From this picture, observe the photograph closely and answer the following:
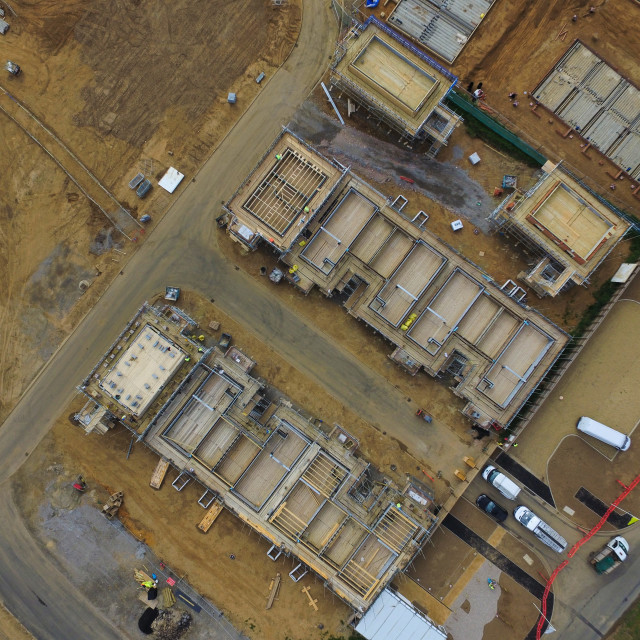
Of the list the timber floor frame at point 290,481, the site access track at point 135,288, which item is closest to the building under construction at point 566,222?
the site access track at point 135,288

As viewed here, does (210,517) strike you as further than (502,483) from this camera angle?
Yes

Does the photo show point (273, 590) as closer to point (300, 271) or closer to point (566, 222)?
point (300, 271)

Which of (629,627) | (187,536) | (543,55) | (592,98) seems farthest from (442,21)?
(629,627)

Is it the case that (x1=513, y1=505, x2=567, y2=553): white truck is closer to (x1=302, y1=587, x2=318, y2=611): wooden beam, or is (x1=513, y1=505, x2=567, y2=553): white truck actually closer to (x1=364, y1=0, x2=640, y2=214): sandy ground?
(x1=302, y1=587, x2=318, y2=611): wooden beam

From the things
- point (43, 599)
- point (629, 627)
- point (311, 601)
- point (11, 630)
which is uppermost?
point (629, 627)

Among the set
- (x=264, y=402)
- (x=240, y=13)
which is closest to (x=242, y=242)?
(x=264, y=402)

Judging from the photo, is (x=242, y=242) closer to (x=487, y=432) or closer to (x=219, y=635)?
(x=487, y=432)
